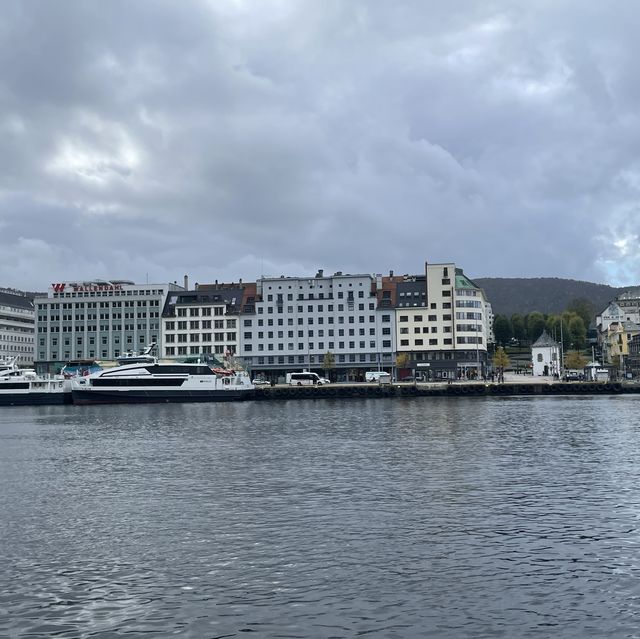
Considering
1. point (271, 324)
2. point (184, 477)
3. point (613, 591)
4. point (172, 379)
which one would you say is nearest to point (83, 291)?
point (271, 324)

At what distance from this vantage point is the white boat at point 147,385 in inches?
4963

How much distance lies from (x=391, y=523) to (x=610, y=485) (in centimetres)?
1326

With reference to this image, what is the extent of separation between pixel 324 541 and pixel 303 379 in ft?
435

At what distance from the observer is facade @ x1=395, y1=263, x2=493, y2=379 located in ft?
559

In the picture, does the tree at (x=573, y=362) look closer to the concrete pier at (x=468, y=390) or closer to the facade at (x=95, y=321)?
the concrete pier at (x=468, y=390)

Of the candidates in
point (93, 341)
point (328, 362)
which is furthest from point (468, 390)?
point (93, 341)

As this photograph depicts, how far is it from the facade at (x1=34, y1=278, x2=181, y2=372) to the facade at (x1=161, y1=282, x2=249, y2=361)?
2996 millimetres

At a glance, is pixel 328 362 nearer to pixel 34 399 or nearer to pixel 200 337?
pixel 200 337

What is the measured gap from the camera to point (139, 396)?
126 m

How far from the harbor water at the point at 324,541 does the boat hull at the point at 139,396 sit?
233ft

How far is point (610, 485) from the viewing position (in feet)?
120

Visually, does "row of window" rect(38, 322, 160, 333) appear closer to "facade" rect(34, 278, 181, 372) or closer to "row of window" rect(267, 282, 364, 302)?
"facade" rect(34, 278, 181, 372)

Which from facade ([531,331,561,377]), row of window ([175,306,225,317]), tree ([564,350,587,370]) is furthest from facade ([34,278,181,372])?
tree ([564,350,587,370])

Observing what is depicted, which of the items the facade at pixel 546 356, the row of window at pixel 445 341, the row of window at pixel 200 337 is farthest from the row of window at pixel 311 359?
the facade at pixel 546 356
